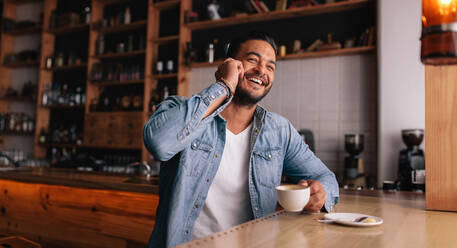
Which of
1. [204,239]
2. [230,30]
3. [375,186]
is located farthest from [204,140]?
[230,30]

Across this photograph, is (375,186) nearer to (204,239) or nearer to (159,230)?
(159,230)

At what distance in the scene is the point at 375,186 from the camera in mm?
3600

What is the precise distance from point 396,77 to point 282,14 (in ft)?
4.88

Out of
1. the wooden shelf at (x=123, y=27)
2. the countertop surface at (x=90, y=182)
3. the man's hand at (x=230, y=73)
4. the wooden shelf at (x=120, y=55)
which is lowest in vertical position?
the countertop surface at (x=90, y=182)

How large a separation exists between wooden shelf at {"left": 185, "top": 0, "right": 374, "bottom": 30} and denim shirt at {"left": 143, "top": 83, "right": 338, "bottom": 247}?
2.74 meters

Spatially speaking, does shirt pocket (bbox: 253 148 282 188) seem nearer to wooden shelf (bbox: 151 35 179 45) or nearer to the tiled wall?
the tiled wall

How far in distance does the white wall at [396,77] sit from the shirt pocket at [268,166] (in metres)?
2.38

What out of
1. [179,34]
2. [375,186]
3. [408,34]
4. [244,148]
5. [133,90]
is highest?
[179,34]

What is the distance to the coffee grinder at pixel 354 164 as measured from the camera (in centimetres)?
358

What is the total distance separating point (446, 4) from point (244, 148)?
35.7 inches

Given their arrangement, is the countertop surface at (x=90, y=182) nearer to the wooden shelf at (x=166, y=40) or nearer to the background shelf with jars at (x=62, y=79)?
the wooden shelf at (x=166, y=40)

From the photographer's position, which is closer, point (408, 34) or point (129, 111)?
point (408, 34)

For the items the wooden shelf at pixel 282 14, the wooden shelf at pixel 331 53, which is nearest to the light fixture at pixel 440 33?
the wooden shelf at pixel 331 53

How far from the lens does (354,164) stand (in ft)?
11.9
